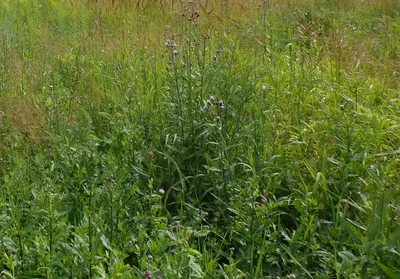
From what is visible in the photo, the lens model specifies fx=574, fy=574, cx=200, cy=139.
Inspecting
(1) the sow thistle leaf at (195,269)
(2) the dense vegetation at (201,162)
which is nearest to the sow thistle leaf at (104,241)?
(2) the dense vegetation at (201,162)

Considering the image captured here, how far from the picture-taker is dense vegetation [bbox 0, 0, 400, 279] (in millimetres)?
2234

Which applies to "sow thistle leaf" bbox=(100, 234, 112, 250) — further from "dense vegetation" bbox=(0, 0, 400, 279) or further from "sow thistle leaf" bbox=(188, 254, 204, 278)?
"sow thistle leaf" bbox=(188, 254, 204, 278)

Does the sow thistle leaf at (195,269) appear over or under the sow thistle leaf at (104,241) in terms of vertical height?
over

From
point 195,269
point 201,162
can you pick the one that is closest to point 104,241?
point 195,269

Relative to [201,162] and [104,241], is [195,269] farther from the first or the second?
[201,162]

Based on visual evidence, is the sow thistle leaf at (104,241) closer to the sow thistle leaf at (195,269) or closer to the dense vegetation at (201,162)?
the dense vegetation at (201,162)

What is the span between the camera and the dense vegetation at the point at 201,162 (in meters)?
2.23

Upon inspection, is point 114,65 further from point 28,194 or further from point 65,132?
point 28,194

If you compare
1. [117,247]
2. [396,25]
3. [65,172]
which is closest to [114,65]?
[65,172]

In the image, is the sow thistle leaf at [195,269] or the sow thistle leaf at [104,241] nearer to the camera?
the sow thistle leaf at [195,269]

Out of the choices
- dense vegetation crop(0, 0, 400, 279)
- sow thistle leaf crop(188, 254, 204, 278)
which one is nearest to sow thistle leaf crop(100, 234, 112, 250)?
dense vegetation crop(0, 0, 400, 279)

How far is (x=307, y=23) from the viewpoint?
5938 mm

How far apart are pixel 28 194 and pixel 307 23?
395 centimetres

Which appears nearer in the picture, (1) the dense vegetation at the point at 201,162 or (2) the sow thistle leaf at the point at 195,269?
(2) the sow thistle leaf at the point at 195,269
